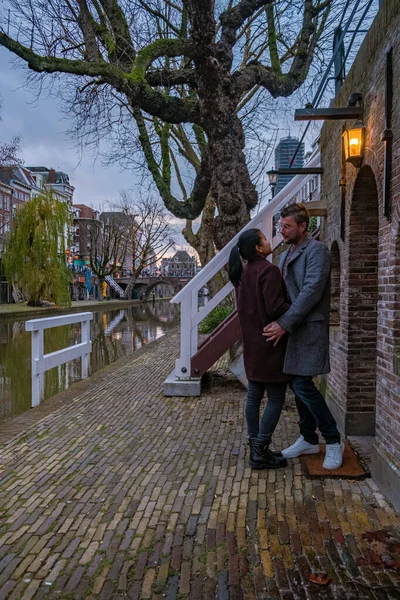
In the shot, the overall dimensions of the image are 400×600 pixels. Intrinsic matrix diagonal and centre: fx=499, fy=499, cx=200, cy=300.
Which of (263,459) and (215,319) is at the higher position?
(215,319)

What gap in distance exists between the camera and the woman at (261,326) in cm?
356

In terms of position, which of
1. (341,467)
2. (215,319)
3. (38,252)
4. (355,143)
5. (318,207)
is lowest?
(341,467)

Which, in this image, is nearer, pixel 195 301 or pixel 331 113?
pixel 331 113

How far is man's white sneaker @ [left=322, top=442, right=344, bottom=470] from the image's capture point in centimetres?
361

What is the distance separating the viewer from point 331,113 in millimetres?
4312

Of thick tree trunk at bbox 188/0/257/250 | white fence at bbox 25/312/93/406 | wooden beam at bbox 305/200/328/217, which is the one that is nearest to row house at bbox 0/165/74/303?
thick tree trunk at bbox 188/0/257/250

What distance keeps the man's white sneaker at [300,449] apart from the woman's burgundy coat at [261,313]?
0.66 metres

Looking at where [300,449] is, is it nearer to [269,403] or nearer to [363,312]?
[269,403]

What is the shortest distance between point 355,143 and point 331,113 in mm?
466

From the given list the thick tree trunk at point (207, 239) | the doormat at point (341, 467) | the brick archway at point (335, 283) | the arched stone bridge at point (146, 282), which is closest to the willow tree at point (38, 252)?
the thick tree trunk at point (207, 239)

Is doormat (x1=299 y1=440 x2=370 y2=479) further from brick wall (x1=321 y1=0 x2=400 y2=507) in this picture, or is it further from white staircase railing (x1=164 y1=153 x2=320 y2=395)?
white staircase railing (x1=164 y1=153 x2=320 y2=395)

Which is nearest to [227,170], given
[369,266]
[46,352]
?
[369,266]

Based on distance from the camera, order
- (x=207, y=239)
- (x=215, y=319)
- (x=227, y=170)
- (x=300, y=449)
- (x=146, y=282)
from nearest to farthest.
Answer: (x=300, y=449), (x=227, y=170), (x=215, y=319), (x=207, y=239), (x=146, y=282)

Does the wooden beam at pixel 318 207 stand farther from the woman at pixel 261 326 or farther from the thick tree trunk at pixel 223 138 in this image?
the thick tree trunk at pixel 223 138
